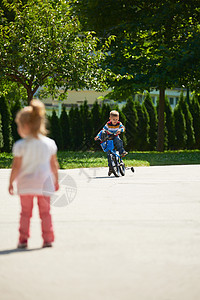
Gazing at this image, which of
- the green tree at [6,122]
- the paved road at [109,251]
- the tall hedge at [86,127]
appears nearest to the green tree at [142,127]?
the tall hedge at [86,127]

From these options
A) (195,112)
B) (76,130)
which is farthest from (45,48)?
(195,112)

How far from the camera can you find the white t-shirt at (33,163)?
5.79 meters

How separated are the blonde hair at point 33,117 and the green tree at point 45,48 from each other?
14.9 metres

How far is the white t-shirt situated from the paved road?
63 centimetres

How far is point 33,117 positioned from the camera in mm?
5738

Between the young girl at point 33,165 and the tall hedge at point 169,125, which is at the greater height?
the young girl at point 33,165

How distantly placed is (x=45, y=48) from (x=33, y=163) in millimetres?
15322

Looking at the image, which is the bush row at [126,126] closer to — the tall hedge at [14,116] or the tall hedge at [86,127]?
the tall hedge at [86,127]

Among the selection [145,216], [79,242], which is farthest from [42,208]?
[145,216]

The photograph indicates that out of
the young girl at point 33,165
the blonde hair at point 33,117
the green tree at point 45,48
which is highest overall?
the green tree at point 45,48

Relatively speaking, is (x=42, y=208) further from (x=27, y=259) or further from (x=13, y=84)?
(x=13, y=84)

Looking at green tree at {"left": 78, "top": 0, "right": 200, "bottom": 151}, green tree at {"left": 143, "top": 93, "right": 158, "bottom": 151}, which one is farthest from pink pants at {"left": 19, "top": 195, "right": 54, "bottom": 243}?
green tree at {"left": 143, "top": 93, "right": 158, "bottom": 151}

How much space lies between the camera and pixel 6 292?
4422 mm

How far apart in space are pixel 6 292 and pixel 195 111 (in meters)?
29.5
